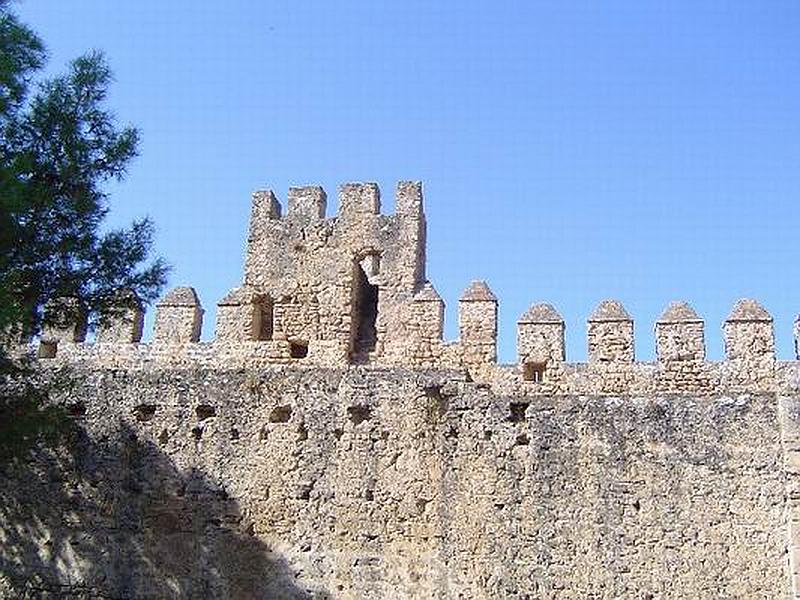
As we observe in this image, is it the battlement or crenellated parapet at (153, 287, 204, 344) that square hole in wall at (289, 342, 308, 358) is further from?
crenellated parapet at (153, 287, 204, 344)

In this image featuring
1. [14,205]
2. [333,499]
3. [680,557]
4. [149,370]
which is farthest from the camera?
[149,370]

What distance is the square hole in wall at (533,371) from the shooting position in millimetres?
13719

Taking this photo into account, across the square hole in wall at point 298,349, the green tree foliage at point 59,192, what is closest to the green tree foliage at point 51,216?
the green tree foliage at point 59,192

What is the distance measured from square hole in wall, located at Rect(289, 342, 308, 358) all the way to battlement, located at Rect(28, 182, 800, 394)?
0.7 inches

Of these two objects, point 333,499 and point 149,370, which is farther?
point 149,370

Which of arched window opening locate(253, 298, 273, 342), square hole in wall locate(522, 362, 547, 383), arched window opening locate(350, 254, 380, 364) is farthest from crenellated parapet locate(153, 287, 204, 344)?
square hole in wall locate(522, 362, 547, 383)

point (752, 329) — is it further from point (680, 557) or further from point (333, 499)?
point (333, 499)

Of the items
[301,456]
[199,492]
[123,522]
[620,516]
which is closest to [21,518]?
[123,522]

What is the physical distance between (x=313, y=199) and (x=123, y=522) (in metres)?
5.58

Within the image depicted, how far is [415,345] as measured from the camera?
14789 mm

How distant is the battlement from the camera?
13.4 m

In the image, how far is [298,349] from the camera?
15.4 m

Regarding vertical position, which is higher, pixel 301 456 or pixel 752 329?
pixel 752 329

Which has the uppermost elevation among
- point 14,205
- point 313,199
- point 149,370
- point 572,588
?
point 313,199
